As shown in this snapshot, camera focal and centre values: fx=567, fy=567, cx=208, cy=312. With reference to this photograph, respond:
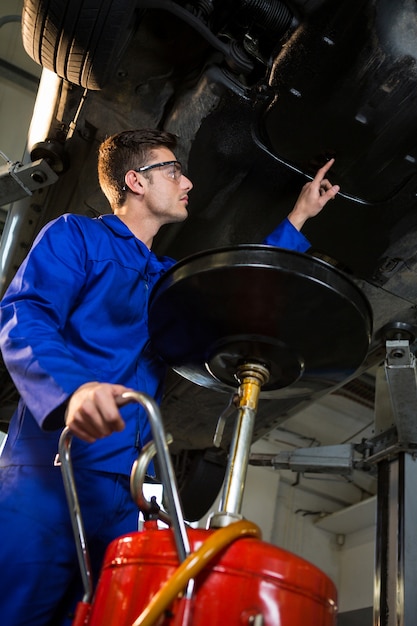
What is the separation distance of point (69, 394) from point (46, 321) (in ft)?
0.72

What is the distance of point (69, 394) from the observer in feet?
2.80

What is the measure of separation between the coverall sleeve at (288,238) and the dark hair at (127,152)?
405 millimetres

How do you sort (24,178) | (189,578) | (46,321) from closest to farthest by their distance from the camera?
(189,578), (46,321), (24,178)

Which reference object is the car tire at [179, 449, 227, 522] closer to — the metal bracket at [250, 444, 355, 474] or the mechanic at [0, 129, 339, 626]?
the metal bracket at [250, 444, 355, 474]

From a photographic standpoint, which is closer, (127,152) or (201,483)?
(127,152)

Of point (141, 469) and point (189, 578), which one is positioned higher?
point (141, 469)

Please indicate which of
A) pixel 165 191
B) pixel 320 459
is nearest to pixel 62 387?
pixel 165 191

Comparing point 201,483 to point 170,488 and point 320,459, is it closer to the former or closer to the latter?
point 320,459

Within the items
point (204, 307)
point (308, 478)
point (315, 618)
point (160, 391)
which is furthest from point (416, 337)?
point (308, 478)

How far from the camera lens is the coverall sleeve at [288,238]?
1470mm

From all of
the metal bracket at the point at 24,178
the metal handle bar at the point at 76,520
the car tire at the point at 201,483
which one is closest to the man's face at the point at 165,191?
the metal bracket at the point at 24,178

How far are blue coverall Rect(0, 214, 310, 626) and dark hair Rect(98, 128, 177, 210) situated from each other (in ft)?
0.96

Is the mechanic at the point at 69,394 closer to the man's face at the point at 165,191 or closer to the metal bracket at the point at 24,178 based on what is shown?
the man's face at the point at 165,191

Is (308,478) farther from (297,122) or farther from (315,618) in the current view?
(315,618)
